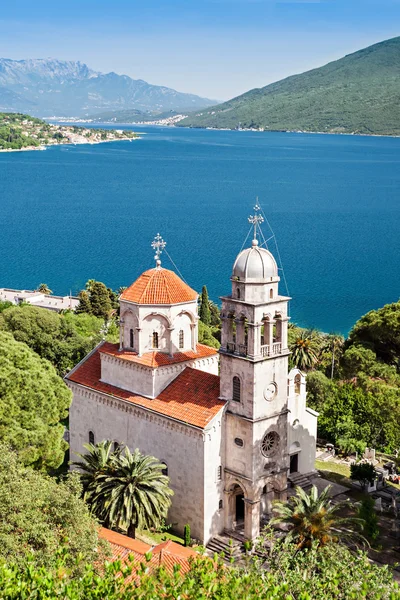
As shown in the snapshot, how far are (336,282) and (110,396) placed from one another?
59731mm

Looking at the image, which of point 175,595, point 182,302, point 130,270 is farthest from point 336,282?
point 175,595

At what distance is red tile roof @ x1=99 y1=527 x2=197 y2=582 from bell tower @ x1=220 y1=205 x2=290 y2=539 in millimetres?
4052

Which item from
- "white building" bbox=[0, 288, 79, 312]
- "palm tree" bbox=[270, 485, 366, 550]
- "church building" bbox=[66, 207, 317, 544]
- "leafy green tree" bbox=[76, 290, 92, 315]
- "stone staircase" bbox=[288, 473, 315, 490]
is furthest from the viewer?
"white building" bbox=[0, 288, 79, 312]

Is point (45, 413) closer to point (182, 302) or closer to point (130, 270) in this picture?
point (182, 302)

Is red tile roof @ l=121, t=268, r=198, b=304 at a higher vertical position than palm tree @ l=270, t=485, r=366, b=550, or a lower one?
higher

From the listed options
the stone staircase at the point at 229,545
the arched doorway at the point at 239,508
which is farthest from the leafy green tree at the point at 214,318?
the stone staircase at the point at 229,545

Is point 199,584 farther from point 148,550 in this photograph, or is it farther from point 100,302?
point 100,302

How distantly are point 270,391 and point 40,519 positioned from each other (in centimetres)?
1107

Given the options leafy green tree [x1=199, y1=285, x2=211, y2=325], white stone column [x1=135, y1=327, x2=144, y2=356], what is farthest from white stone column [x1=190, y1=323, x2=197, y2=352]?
leafy green tree [x1=199, y1=285, x2=211, y2=325]

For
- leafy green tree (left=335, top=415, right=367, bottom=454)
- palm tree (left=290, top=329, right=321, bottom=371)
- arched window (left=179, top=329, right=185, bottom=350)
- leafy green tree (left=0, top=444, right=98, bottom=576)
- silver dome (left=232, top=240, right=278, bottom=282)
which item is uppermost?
silver dome (left=232, top=240, right=278, bottom=282)

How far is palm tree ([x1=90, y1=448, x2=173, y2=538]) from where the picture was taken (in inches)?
1040

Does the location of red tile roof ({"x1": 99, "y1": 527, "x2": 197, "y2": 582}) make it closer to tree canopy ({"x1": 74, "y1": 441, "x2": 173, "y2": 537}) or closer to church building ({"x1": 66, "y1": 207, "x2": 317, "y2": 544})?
tree canopy ({"x1": 74, "y1": 441, "x2": 173, "y2": 537})

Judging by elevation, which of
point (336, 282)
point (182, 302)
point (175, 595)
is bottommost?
point (336, 282)

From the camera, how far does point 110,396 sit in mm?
32125
